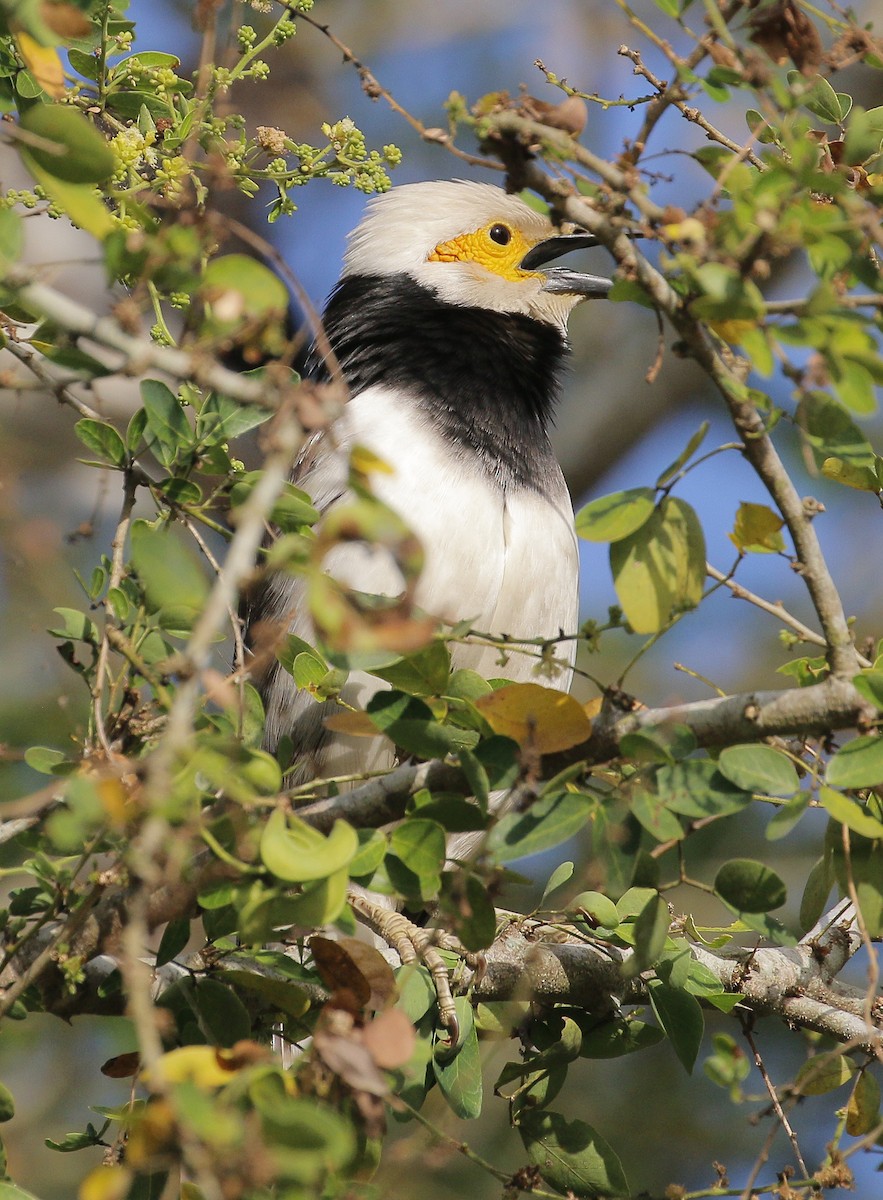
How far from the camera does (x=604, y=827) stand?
1.81 metres

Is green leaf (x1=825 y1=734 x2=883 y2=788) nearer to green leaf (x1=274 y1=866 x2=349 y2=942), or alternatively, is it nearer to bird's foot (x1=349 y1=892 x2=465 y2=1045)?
green leaf (x1=274 y1=866 x2=349 y2=942)

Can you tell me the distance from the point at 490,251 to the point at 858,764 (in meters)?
3.00

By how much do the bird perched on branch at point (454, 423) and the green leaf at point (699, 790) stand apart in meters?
1.39

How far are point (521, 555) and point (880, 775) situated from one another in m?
1.94

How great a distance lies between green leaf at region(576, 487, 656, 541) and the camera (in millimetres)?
1752

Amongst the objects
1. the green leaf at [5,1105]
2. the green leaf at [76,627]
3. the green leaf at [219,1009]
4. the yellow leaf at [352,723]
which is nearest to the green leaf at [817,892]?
the yellow leaf at [352,723]

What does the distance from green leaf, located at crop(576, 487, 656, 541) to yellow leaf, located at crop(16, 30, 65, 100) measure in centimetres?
92

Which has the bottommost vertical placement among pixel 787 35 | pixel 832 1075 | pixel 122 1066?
pixel 122 1066

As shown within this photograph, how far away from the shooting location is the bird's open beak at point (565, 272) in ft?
14.0

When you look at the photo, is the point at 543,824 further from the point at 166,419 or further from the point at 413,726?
the point at 166,419

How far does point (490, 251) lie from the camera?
439 centimetres

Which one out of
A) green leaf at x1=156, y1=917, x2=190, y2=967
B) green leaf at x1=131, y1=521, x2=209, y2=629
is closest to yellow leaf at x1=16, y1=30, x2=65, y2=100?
green leaf at x1=131, y1=521, x2=209, y2=629

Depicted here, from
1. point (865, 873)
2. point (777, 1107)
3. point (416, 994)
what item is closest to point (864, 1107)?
point (777, 1107)

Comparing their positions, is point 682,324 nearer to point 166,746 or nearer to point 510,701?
point 510,701
